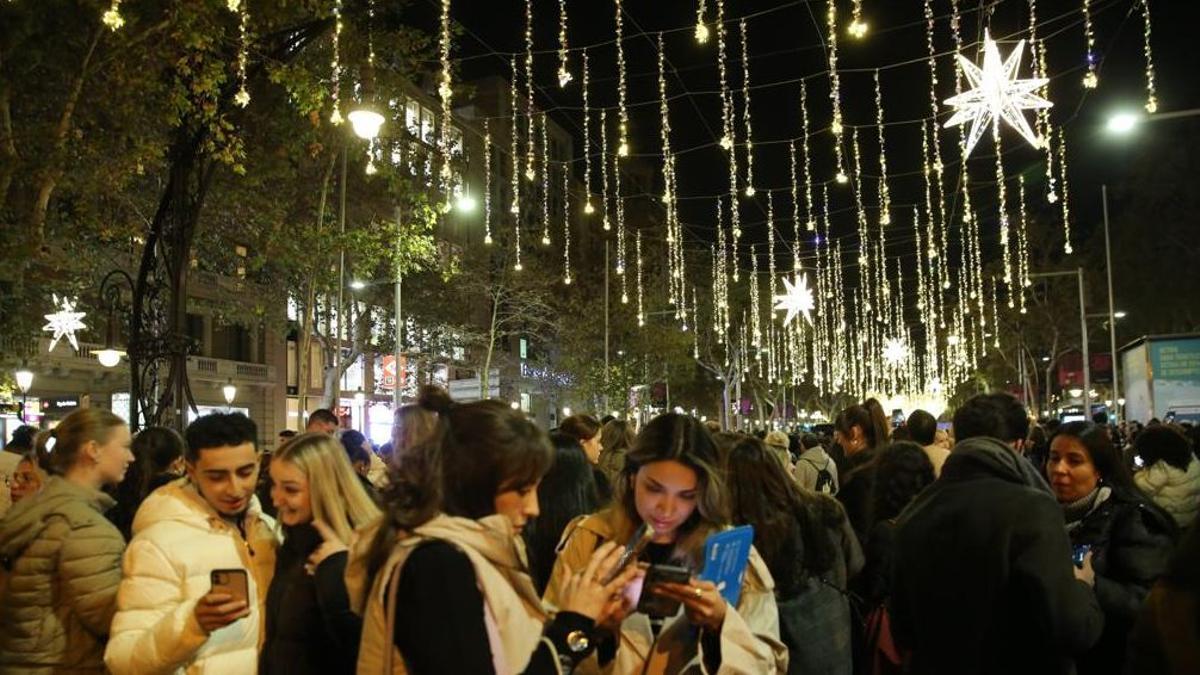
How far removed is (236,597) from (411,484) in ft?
3.38

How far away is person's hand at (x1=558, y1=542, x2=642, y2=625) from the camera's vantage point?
2559 mm

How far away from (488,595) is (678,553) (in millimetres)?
1241

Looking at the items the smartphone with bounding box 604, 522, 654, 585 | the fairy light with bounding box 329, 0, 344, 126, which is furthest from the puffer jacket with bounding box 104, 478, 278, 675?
the fairy light with bounding box 329, 0, 344, 126

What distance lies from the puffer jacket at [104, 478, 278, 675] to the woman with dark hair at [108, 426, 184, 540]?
2.12 m

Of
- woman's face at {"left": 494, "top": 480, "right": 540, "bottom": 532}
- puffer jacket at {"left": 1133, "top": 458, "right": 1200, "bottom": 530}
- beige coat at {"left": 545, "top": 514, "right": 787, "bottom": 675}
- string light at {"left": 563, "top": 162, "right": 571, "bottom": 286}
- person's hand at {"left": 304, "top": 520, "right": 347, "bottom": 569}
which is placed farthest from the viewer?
string light at {"left": 563, "top": 162, "right": 571, "bottom": 286}

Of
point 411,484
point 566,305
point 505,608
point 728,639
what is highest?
point 566,305

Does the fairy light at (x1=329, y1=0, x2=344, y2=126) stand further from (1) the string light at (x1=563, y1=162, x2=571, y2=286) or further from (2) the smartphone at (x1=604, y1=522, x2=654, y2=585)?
(2) the smartphone at (x1=604, y1=522, x2=654, y2=585)

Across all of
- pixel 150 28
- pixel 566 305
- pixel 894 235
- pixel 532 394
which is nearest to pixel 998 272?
pixel 894 235

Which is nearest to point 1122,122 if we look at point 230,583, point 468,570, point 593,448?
point 593,448

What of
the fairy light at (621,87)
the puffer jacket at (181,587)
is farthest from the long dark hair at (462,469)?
the fairy light at (621,87)

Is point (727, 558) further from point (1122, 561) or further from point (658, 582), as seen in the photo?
point (1122, 561)

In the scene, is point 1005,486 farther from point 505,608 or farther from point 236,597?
point 236,597

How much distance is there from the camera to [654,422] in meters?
3.70

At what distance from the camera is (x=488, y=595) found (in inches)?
90.6
